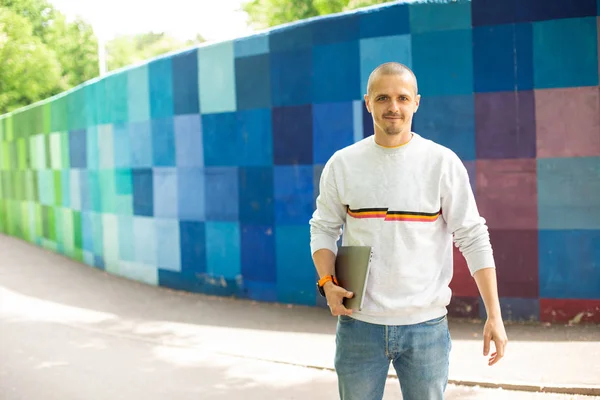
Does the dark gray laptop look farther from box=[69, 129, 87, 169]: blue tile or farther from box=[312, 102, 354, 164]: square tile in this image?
box=[69, 129, 87, 169]: blue tile

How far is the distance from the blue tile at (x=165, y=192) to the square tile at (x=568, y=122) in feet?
14.3

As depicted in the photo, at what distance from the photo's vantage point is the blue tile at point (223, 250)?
7.90 metres

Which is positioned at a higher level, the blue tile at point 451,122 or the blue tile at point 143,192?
the blue tile at point 451,122

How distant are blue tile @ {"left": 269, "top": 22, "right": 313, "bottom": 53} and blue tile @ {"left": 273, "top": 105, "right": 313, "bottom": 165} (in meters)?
0.62

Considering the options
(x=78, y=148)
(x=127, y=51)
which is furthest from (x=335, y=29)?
(x=127, y=51)

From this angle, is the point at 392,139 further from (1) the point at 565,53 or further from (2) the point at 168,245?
(2) the point at 168,245

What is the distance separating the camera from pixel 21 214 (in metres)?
15.2

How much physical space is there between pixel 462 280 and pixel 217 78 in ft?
11.5

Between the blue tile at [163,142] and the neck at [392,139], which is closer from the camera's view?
the neck at [392,139]

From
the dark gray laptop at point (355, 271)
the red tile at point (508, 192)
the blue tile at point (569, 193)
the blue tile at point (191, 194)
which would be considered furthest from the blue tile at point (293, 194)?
the dark gray laptop at point (355, 271)

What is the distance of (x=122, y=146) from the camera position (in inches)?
384

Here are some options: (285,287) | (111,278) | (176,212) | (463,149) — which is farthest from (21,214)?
(463,149)

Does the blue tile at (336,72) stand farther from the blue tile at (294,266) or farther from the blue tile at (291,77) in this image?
the blue tile at (294,266)

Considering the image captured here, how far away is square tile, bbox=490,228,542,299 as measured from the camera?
→ 625 centimetres
